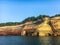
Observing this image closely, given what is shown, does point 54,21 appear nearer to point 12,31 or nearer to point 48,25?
point 48,25

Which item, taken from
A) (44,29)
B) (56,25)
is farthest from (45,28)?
(56,25)

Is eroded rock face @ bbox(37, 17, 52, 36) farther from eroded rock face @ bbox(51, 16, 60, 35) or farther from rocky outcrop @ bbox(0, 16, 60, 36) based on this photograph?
eroded rock face @ bbox(51, 16, 60, 35)

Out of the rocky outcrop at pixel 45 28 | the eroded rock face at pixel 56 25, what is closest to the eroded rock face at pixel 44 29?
the rocky outcrop at pixel 45 28

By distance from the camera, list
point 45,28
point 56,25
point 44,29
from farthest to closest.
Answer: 1. point 45,28
2. point 44,29
3. point 56,25

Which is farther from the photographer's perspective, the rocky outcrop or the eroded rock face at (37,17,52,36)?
the eroded rock face at (37,17,52,36)

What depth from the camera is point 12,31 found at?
12644cm

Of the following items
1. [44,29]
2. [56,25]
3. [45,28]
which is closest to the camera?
[56,25]

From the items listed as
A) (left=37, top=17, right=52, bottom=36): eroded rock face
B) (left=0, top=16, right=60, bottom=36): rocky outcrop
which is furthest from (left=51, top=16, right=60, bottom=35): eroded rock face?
(left=37, top=17, right=52, bottom=36): eroded rock face

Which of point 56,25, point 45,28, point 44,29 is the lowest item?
point 44,29

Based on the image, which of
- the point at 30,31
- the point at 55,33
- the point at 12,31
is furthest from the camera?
the point at 12,31

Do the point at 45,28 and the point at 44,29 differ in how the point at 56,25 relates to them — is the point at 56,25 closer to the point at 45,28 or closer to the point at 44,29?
the point at 45,28

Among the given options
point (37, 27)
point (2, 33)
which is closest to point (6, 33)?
point (2, 33)

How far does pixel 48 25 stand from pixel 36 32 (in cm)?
660

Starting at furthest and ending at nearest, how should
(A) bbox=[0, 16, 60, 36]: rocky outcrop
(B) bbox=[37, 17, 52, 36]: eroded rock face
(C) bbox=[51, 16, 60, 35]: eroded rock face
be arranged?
(B) bbox=[37, 17, 52, 36]: eroded rock face < (A) bbox=[0, 16, 60, 36]: rocky outcrop < (C) bbox=[51, 16, 60, 35]: eroded rock face
